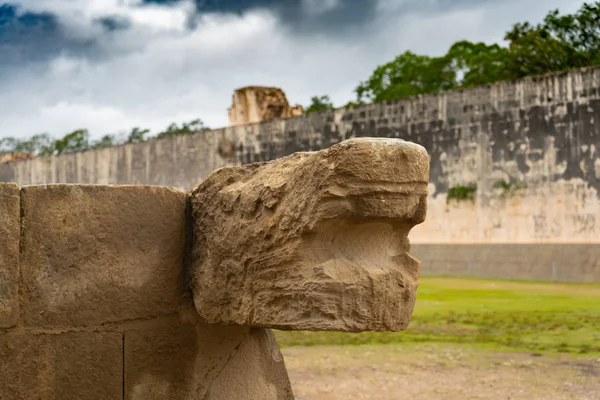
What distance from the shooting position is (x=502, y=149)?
13672 millimetres

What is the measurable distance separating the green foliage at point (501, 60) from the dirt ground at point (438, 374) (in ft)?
45.0

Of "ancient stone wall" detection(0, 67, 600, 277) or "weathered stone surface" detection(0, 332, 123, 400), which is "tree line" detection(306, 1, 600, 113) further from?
"weathered stone surface" detection(0, 332, 123, 400)

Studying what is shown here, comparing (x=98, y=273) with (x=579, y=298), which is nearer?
(x=98, y=273)

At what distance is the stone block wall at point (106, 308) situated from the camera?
2445 millimetres

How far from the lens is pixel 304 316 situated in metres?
2.28

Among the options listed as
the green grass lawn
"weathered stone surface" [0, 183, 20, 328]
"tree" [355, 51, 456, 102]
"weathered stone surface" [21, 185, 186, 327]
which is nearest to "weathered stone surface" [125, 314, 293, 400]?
"weathered stone surface" [21, 185, 186, 327]

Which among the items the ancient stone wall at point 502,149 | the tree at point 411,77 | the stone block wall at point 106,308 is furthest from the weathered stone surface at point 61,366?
the tree at point 411,77

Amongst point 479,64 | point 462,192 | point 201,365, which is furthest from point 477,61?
point 201,365

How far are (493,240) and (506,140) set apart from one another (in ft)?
5.93

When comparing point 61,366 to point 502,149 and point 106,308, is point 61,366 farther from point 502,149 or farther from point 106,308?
point 502,149

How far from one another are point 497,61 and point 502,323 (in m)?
17.6

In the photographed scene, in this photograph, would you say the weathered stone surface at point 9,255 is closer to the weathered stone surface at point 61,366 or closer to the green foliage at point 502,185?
the weathered stone surface at point 61,366

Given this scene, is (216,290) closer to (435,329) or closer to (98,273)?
(98,273)

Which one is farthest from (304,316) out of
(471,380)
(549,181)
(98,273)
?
(549,181)
